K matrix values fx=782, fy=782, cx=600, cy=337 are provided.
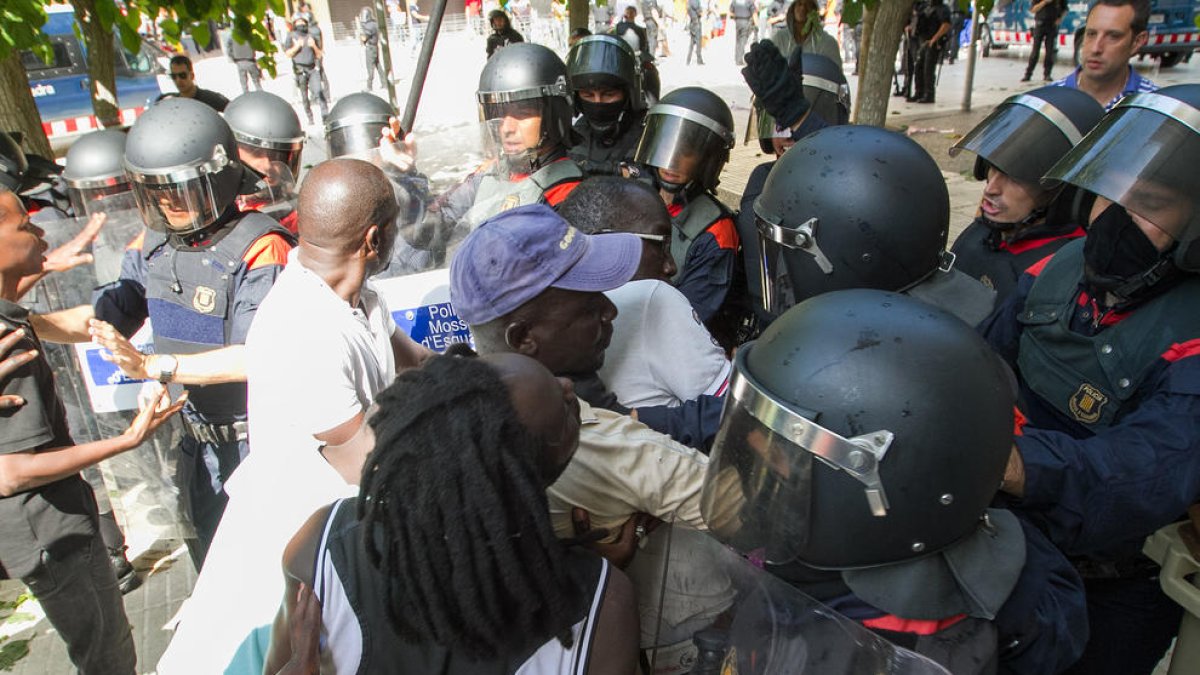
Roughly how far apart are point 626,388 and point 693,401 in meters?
0.18

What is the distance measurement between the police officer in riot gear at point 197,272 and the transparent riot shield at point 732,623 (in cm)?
173

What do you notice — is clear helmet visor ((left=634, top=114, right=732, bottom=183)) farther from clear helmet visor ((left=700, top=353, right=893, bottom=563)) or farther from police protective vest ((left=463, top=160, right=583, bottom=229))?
clear helmet visor ((left=700, top=353, right=893, bottom=563))

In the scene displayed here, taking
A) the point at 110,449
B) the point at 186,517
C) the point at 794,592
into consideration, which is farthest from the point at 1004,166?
the point at 186,517

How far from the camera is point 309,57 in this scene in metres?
13.4

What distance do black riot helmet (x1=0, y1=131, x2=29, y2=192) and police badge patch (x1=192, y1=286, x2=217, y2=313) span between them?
1.70m

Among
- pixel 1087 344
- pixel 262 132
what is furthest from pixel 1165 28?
pixel 262 132

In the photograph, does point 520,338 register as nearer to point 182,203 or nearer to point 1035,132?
point 182,203

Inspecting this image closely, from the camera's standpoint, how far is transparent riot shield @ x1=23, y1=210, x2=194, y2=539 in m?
3.29

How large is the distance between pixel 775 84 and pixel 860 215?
47.3 inches

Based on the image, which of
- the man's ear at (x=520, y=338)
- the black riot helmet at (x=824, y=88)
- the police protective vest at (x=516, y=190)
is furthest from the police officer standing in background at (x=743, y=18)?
the man's ear at (x=520, y=338)

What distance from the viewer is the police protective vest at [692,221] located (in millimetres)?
2967

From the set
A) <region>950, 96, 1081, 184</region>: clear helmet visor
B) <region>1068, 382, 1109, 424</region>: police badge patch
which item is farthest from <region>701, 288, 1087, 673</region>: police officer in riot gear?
<region>950, 96, 1081, 184</region>: clear helmet visor

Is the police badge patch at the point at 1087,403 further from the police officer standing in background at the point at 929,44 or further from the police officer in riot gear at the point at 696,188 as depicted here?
the police officer standing in background at the point at 929,44

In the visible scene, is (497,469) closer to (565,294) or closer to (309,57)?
(565,294)
